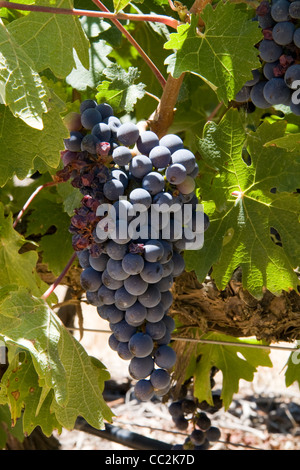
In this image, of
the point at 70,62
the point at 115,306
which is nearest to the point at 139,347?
the point at 115,306

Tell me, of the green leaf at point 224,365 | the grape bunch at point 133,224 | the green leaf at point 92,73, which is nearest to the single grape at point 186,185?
the grape bunch at point 133,224

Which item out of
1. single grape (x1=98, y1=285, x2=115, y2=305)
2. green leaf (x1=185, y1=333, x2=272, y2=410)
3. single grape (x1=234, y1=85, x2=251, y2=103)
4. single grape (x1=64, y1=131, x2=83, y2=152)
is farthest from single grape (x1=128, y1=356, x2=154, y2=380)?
green leaf (x1=185, y1=333, x2=272, y2=410)

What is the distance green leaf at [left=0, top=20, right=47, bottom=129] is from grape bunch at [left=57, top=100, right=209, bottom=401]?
0.12m

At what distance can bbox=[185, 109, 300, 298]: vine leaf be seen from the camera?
1.07 metres

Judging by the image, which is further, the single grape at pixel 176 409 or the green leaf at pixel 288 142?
the single grape at pixel 176 409

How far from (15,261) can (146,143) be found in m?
0.45

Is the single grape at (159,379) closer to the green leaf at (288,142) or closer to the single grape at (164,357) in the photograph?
the single grape at (164,357)

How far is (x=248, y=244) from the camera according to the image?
3.57 feet

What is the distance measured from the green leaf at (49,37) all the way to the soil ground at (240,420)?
5.12 ft

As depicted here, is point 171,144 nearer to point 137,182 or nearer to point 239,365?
point 137,182

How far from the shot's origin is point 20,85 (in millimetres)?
894

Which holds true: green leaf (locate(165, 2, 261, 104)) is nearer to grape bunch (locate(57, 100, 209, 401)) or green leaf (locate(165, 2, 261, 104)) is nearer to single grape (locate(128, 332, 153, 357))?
grape bunch (locate(57, 100, 209, 401))

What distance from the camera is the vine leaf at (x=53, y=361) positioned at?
3.19 ft

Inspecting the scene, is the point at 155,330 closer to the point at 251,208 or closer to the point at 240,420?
the point at 251,208
